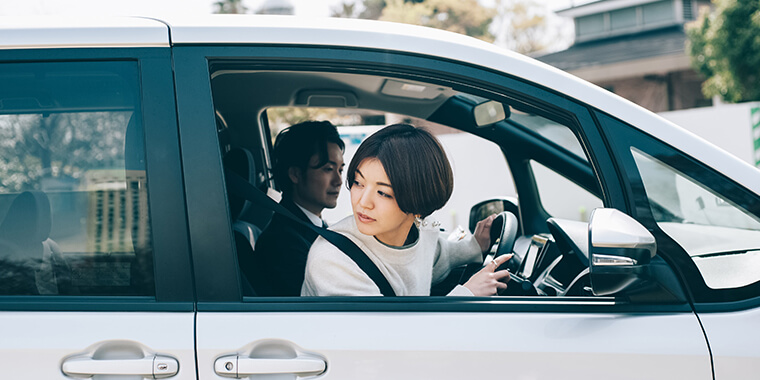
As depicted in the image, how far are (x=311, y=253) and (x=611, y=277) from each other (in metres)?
0.77

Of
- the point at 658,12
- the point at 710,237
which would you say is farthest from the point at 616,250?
the point at 658,12

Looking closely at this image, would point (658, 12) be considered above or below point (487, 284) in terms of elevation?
above

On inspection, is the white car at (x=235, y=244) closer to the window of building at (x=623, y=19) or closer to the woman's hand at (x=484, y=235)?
the woman's hand at (x=484, y=235)

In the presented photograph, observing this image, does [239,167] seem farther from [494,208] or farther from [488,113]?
[494,208]

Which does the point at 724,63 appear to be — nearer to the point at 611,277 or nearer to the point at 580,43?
the point at 580,43

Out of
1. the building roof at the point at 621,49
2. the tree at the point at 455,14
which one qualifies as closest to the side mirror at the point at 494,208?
the building roof at the point at 621,49

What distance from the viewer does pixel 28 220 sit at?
1554 mm

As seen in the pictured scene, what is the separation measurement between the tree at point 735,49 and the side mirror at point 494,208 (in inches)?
567

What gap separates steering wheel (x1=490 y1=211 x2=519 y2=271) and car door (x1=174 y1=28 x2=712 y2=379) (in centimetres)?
82

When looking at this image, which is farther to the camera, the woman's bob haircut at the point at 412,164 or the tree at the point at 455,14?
the tree at the point at 455,14


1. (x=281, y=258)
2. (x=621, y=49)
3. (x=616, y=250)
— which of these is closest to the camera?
(x=616, y=250)

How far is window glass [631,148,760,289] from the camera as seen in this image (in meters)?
1.58

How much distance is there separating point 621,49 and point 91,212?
22.5m

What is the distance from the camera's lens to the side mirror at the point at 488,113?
2.49 metres
